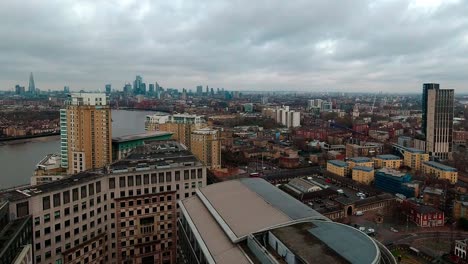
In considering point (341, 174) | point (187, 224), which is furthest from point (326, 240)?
point (341, 174)

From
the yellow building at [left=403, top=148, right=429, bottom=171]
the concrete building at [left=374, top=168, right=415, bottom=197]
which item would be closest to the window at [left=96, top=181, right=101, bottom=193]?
the concrete building at [left=374, top=168, right=415, bottom=197]

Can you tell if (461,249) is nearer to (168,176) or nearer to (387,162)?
(168,176)

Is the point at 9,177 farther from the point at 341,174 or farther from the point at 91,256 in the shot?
the point at 341,174

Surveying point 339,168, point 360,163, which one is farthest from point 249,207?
point 360,163

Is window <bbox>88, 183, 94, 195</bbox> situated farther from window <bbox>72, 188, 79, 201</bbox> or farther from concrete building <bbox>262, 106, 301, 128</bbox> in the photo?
concrete building <bbox>262, 106, 301, 128</bbox>

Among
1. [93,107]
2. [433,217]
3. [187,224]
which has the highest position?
[93,107]

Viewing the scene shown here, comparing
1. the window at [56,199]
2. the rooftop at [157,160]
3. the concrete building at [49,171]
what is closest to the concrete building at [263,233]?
the rooftop at [157,160]

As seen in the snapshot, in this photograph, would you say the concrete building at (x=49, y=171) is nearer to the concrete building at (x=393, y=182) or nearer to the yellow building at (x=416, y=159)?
the concrete building at (x=393, y=182)
